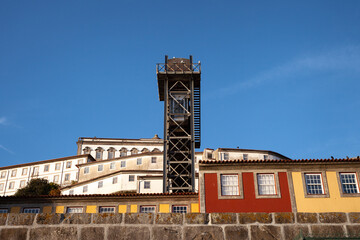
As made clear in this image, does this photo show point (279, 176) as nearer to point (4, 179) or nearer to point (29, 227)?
point (29, 227)

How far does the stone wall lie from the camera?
5.06m

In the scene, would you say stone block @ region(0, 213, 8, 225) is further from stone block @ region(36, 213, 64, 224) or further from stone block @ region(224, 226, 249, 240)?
stone block @ region(224, 226, 249, 240)

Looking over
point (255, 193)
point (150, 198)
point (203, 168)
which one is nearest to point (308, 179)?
point (255, 193)

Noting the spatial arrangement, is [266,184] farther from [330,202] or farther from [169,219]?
[169,219]

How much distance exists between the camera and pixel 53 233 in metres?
5.03

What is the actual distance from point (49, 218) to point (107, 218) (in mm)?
817

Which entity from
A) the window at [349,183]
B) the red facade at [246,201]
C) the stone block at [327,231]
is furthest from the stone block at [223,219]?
the window at [349,183]

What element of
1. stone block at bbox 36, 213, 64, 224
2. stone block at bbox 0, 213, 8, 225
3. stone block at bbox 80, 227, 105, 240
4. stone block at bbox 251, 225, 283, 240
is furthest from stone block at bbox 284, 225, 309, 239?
stone block at bbox 0, 213, 8, 225

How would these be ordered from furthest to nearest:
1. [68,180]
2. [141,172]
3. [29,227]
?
[68,180], [141,172], [29,227]

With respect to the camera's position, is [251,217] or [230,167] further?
[230,167]

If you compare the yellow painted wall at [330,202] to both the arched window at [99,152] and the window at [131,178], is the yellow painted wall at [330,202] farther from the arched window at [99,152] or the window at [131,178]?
the arched window at [99,152]

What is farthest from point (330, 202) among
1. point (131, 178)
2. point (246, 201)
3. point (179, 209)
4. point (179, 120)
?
point (131, 178)

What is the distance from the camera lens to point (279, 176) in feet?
78.6

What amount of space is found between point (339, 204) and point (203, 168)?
8.90 metres
